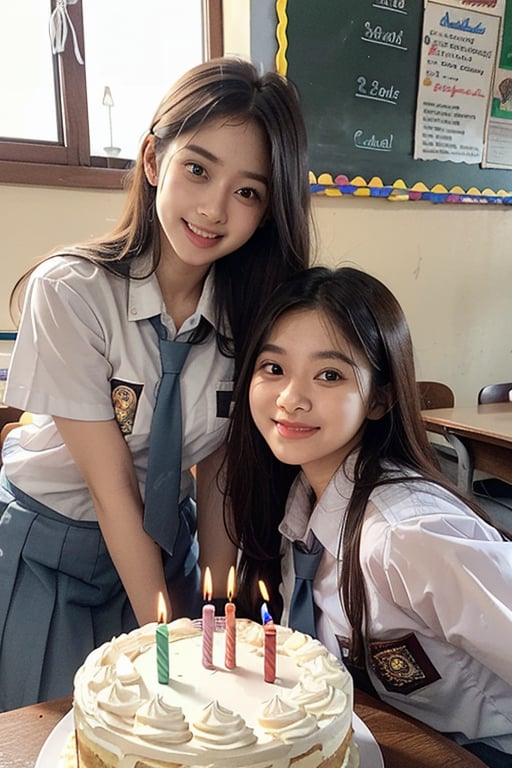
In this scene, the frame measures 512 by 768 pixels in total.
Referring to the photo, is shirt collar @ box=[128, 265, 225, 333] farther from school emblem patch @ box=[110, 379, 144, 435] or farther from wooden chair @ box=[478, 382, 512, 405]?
wooden chair @ box=[478, 382, 512, 405]

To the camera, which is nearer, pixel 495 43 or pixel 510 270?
pixel 495 43

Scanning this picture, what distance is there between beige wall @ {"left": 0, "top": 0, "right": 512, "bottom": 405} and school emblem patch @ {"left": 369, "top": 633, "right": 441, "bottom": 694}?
2037mm

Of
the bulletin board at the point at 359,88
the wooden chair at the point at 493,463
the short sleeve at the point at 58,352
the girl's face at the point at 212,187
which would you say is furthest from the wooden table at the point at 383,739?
the bulletin board at the point at 359,88

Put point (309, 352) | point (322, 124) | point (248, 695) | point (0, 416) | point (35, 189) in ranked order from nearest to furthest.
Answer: point (248, 695) < point (309, 352) < point (0, 416) < point (35, 189) < point (322, 124)

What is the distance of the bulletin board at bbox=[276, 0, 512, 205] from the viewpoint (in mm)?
2855

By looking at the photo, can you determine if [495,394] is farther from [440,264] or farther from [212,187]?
[212,187]

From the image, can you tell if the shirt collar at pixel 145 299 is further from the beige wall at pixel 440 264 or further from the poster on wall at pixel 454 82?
the poster on wall at pixel 454 82

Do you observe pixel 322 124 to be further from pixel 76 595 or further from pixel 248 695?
pixel 248 695

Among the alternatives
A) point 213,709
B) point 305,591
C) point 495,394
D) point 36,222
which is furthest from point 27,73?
point 495,394

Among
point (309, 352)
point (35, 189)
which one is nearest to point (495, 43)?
point (35, 189)

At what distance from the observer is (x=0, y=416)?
6.72 feet

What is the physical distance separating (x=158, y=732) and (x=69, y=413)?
0.67 metres

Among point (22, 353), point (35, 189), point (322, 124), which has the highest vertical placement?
point (322, 124)

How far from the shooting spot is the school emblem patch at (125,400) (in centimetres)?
129
